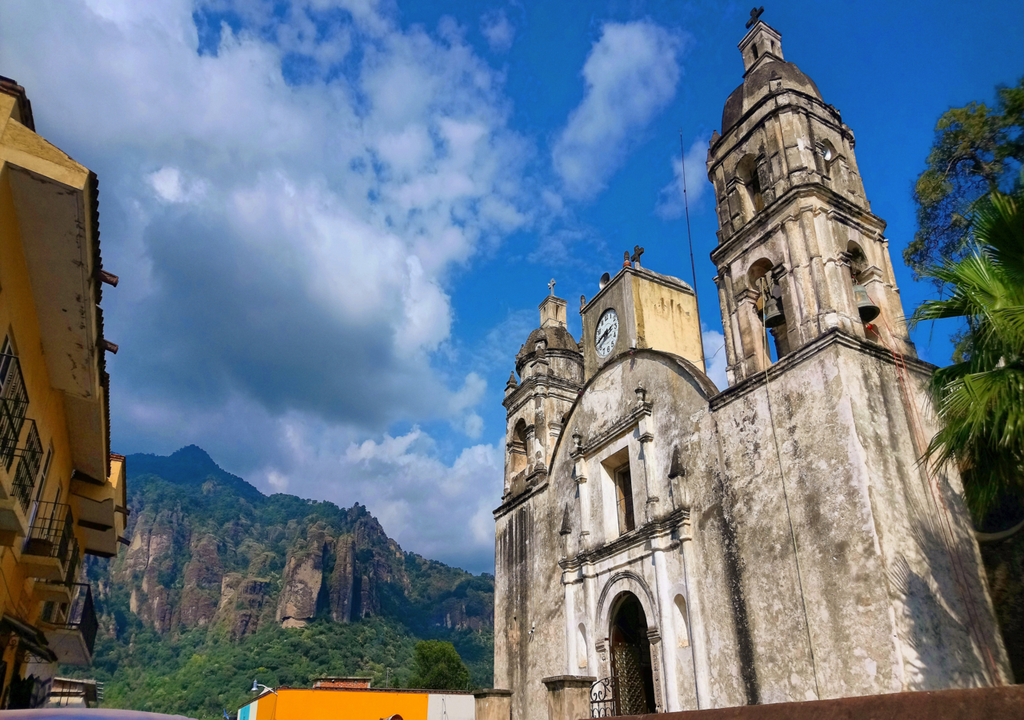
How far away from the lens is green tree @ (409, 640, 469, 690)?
42719 mm

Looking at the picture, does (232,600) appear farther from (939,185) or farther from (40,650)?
(939,185)

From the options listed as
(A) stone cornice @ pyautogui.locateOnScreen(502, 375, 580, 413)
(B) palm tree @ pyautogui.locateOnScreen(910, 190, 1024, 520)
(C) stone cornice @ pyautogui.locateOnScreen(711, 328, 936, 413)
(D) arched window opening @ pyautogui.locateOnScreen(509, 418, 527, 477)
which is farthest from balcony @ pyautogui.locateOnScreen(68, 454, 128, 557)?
(B) palm tree @ pyautogui.locateOnScreen(910, 190, 1024, 520)

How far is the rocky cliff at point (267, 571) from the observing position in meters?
69.2

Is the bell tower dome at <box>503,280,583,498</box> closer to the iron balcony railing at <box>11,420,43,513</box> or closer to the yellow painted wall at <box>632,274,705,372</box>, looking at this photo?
the yellow painted wall at <box>632,274,705,372</box>

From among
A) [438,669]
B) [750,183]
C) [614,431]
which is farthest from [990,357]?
[438,669]

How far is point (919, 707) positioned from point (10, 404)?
7.87 m

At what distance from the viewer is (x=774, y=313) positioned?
1128cm

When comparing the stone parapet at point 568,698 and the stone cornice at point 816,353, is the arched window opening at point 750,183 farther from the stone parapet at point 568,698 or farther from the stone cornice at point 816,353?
the stone parapet at point 568,698

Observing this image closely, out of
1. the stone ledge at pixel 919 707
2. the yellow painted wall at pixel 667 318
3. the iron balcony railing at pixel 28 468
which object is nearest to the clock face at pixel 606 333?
the yellow painted wall at pixel 667 318

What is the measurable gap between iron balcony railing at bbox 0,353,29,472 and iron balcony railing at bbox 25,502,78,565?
1595 mm

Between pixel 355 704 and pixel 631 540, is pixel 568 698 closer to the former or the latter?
pixel 631 540

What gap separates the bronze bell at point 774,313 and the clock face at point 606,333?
4564 mm

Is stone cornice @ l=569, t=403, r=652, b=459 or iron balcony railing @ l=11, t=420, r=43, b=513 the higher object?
stone cornice @ l=569, t=403, r=652, b=459

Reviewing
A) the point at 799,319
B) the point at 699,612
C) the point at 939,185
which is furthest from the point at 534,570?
the point at 939,185
